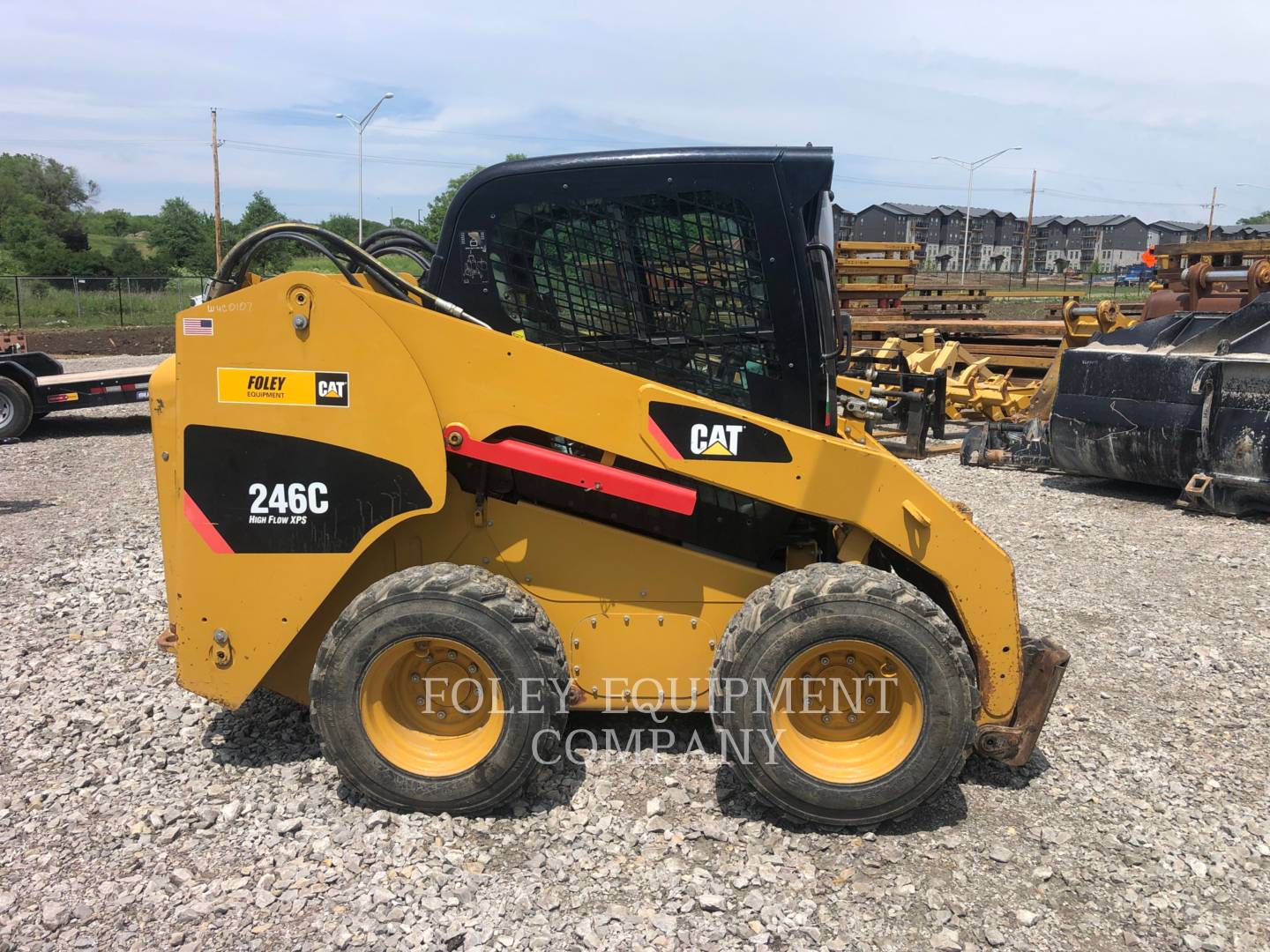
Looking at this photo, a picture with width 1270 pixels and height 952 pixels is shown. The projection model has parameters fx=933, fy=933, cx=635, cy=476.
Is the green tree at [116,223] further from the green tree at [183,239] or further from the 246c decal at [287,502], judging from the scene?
the 246c decal at [287,502]

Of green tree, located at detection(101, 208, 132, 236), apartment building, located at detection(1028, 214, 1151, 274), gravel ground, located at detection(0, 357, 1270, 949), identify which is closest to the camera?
gravel ground, located at detection(0, 357, 1270, 949)

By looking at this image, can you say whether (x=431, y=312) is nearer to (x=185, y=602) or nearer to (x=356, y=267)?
(x=356, y=267)

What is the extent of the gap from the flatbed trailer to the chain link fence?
18.9 m

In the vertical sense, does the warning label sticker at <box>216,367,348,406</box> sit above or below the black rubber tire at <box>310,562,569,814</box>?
above

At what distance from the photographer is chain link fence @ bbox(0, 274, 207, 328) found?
2964 cm

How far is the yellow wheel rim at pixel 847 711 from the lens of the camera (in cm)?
331

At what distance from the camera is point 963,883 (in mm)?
3084

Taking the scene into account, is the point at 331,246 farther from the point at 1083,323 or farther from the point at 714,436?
the point at 1083,323

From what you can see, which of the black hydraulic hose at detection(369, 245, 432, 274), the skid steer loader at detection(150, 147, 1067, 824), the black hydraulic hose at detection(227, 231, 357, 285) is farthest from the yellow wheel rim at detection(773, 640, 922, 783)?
the black hydraulic hose at detection(369, 245, 432, 274)

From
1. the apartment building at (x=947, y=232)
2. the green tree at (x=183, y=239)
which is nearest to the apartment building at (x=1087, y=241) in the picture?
the apartment building at (x=947, y=232)

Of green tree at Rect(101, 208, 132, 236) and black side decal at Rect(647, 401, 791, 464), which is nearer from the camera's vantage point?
black side decal at Rect(647, 401, 791, 464)

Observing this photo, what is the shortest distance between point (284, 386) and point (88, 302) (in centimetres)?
3290

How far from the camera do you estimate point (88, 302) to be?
102 ft

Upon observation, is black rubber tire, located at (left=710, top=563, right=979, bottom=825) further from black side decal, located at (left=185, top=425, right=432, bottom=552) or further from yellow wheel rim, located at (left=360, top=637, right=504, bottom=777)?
black side decal, located at (left=185, top=425, right=432, bottom=552)
